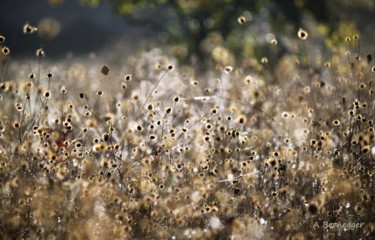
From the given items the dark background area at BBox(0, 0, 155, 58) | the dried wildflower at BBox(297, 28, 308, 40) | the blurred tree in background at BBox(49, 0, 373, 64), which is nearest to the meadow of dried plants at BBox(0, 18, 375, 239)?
the dried wildflower at BBox(297, 28, 308, 40)

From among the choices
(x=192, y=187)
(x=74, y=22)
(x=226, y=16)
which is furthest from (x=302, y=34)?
(x=74, y=22)

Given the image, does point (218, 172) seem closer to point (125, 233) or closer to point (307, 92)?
point (125, 233)

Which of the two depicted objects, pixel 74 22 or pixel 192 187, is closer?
pixel 192 187

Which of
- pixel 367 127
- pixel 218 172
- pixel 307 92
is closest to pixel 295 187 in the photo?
pixel 218 172

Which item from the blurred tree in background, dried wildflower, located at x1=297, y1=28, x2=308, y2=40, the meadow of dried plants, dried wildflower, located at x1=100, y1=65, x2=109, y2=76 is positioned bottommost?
the meadow of dried plants

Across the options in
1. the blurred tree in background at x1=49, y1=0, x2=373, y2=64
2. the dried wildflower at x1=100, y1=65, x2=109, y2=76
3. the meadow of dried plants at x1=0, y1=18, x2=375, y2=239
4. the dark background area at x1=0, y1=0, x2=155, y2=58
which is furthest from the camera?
the dark background area at x1=0, y1=0, x2=155, y2=58

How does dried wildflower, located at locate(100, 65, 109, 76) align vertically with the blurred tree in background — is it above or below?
below

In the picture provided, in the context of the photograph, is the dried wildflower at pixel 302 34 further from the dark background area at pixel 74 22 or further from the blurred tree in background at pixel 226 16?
the dark background area at pixel 74 22

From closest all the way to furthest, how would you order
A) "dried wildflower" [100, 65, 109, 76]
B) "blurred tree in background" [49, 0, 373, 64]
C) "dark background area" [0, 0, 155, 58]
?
"dried wildflower" [100, 65, 109, 76], "blurred tree in background" [49, 0, 373, 64], "dark background area" [0, 0, 155, 58]

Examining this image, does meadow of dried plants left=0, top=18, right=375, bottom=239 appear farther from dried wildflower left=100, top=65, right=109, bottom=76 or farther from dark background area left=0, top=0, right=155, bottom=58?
dark background area left=0, top=0, right=155, bottom=58

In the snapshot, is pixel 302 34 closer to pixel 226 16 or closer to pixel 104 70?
pixel 104 70

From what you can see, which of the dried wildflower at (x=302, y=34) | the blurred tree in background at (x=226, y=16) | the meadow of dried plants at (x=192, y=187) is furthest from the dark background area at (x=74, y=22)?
the meadow of dried plants at (x=192, y=187)
